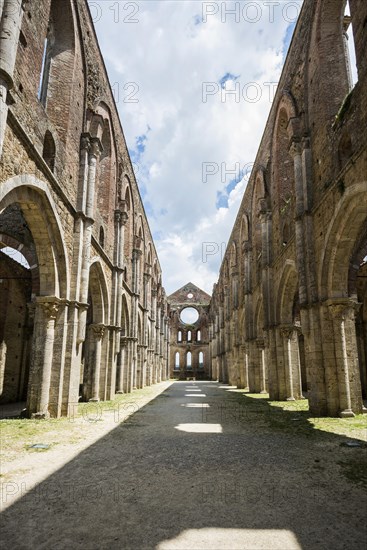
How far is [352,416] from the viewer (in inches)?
364

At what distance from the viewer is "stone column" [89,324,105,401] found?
14.4m

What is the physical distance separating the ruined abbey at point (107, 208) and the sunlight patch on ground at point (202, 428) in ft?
11.1

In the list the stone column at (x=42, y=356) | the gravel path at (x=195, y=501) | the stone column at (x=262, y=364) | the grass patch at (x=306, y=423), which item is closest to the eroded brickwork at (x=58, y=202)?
the stone column at (x=42, y=356)

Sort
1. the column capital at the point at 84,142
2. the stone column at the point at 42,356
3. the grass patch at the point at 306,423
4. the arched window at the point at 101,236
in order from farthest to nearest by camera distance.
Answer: the arched window at the point at 101,236
the column capital at the point at 84,142
the stone column at the point at 42,356
the grass patch at the point at 306,423

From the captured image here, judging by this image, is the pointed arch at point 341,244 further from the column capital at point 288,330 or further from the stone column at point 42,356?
the stone column at point 42,356

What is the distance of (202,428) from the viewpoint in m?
8.02

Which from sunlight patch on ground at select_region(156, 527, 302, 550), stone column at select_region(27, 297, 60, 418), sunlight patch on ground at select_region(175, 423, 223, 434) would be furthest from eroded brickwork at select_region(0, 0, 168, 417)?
sunlight patch on ground at select_region(156, 527, 302, 550)

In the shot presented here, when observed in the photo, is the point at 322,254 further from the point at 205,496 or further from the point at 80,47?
the point at 80,47

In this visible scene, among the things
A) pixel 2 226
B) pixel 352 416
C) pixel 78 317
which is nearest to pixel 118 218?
pixel 2 226

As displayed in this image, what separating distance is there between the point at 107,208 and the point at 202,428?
37.1ft

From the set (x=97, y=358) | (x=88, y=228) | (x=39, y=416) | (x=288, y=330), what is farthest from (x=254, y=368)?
(x=39, y=416)

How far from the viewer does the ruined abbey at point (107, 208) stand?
8.38 metres

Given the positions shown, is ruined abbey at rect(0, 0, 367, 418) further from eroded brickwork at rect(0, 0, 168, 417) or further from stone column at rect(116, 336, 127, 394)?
stone column at rect(116, 336, 127, 394)

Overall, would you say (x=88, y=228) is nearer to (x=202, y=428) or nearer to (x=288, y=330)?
(x=202, y=428)
